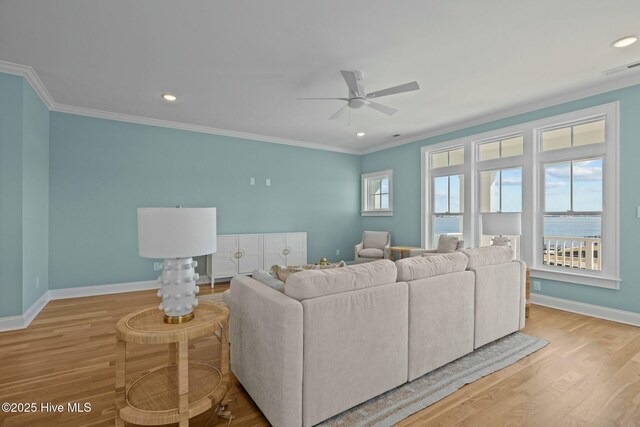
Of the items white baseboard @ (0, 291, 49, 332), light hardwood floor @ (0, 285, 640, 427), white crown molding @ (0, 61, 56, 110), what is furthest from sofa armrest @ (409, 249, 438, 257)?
white crown molding @ (0, 61, 56, 110)

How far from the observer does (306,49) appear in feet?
9.27

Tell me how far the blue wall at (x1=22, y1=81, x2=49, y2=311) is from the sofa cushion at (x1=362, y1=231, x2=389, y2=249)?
206 inches

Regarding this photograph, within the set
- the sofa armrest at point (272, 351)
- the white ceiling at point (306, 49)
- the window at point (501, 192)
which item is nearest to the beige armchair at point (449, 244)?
the window at point (501, 192)

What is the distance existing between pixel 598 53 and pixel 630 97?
1.02 meters

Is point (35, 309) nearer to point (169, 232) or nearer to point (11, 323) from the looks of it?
point (11, 323)

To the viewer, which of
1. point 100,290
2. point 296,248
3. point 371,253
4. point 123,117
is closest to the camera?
point 100,290

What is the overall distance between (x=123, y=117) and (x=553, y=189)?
641cm

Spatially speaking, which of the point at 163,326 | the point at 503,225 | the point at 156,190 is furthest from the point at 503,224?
the point at 156,190

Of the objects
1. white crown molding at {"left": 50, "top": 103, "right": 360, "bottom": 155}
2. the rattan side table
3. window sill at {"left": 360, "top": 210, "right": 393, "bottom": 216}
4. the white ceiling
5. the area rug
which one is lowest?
the area rug

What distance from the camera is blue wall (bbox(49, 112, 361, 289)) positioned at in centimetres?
437

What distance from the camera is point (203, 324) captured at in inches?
63.8

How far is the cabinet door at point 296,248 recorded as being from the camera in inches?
231

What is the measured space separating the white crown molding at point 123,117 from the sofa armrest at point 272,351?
139 inches

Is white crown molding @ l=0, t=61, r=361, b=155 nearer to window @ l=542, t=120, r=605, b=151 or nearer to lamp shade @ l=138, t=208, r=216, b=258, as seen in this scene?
lamp shade @ l=138, t=208, r=216, b=258
